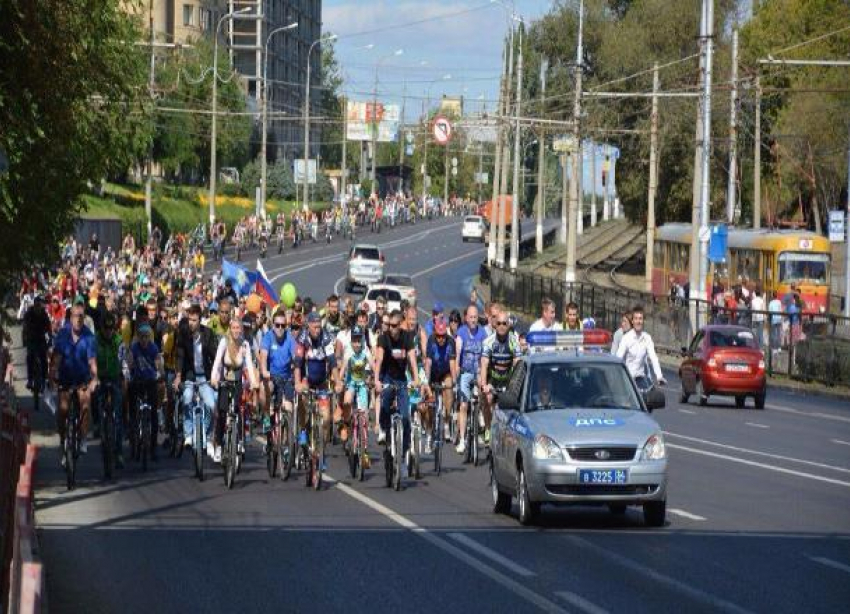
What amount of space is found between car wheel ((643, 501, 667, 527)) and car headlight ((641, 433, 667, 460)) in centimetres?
46

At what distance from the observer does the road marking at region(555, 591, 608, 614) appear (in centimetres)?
1273

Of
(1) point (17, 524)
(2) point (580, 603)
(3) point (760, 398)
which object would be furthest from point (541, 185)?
(1) point (17, 524)

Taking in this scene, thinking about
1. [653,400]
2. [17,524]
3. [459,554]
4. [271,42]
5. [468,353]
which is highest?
[271,42]

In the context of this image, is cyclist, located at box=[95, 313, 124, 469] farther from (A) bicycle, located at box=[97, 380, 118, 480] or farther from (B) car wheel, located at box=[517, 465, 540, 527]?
(B) car wheel, located at box=[517, 465, 540, 527]

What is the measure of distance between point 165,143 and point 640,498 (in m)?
95.2

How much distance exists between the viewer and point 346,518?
61.5 ft

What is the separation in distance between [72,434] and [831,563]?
9883mm

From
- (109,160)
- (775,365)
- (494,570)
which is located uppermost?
(109,160)

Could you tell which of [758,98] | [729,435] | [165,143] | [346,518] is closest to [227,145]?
[165,143]

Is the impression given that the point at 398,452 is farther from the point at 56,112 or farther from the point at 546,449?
the point at 56,112

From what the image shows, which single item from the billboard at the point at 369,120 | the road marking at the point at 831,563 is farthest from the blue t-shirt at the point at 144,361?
the billboard at the point at 369,120

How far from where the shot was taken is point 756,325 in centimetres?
4950

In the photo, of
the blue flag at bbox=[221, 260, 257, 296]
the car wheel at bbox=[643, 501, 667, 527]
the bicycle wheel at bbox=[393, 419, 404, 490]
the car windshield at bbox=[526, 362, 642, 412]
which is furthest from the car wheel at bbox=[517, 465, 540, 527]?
the blue flag at bbox=[221, 260, 257, 296]

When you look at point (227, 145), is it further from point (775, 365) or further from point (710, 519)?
point (710, 519)
